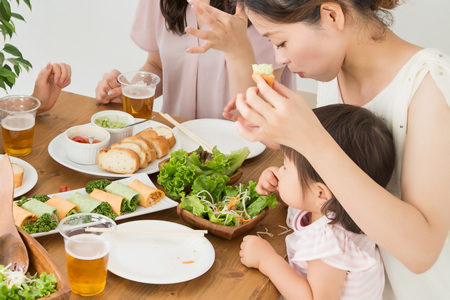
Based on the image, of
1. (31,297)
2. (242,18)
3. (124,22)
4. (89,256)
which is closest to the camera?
(31,297)

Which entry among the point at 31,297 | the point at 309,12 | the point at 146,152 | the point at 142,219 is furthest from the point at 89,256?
the point at 309,12

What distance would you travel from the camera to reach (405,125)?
4.25 ft

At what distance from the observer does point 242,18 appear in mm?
1793

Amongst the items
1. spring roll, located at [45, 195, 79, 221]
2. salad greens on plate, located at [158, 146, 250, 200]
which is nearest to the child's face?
salad greens on plate, located at [158, 146, 250, 200]

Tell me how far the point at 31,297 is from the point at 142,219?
50 centimetres

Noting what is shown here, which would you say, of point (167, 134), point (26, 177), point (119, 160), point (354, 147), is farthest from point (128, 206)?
point (354, 147)

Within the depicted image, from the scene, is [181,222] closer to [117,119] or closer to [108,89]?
[117,119]

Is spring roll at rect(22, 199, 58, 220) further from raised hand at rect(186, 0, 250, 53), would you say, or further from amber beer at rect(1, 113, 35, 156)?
raised hand at rect(186, 0, 250, 53)

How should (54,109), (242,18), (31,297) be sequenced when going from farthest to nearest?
(54,109) < (242,18) < (31,297)

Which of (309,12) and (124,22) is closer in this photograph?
(309,12)

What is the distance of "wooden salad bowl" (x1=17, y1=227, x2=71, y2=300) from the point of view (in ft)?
2.98

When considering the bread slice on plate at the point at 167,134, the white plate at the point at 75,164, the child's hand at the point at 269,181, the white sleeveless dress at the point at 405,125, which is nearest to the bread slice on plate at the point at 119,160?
the white plate at the point at 75,164

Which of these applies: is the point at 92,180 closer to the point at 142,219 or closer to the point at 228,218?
the point at 142,219

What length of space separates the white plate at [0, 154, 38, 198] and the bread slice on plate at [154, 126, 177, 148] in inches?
19.5
